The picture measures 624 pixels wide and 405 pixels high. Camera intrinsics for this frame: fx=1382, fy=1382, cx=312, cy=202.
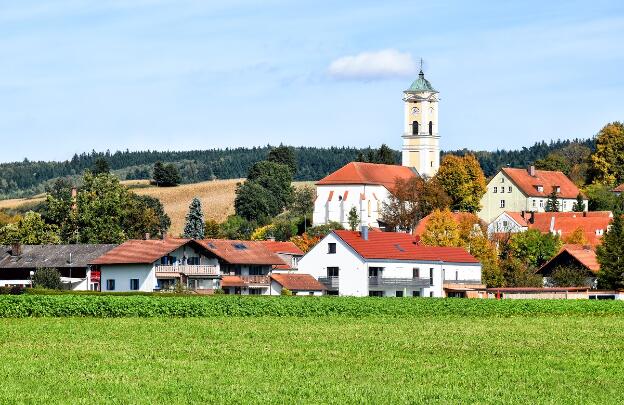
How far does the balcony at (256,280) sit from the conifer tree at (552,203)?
216ft

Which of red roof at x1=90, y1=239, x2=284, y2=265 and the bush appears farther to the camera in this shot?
red roof at x1=90, y1=239, x2=284, y2=265

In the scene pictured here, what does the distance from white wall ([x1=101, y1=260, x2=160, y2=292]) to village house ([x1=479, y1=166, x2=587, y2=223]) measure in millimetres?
70436

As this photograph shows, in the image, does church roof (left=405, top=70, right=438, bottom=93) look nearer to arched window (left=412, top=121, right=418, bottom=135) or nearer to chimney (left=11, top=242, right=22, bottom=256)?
arched window (left=412, top=121, right=418, bottom=135)

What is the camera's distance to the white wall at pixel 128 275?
99.4 m

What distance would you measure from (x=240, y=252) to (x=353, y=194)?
62373 mm

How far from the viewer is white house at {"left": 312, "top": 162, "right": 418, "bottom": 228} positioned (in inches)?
6486

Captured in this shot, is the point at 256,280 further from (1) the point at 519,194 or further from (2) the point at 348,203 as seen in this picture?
(1) the point at 519,194

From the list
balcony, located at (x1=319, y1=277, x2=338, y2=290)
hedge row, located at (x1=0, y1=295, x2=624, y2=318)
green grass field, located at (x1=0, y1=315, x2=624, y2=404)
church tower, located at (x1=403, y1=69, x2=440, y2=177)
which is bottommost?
green grass field, located at (x1=0, y1=315, x2=624, y2=404)

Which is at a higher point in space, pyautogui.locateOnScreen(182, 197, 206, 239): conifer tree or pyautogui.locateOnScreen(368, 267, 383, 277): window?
pyautogui.locateOnScreen(182, 197, 206, 239): conifer tree

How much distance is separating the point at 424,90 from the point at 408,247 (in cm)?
7927

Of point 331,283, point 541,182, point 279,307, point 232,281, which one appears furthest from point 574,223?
point 279,307

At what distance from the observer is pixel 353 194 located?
166250 millimetres

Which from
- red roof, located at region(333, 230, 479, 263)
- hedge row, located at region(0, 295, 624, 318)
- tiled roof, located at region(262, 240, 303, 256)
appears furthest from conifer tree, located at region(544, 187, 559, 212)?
hedge row, located at region(0, 295, 624, 318)

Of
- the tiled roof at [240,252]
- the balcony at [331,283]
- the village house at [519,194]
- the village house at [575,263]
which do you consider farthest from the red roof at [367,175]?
the balcony at [331,283]
